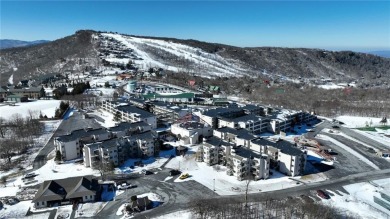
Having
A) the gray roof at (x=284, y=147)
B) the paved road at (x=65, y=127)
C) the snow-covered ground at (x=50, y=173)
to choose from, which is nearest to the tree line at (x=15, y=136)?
the paved road at (x=65, y=127)

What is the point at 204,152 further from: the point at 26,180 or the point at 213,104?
the point at 213,104

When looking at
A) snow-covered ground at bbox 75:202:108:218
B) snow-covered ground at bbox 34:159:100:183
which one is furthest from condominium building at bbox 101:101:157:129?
snow-covered ground at bbox 75:202:108:218

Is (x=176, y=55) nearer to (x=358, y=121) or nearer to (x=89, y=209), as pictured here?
(x=358, y=121)

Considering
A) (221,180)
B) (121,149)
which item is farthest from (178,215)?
(121,149)

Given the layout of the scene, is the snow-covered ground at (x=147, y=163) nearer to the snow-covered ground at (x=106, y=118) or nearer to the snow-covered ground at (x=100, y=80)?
the snow-covered ground at (x=106, y=118)

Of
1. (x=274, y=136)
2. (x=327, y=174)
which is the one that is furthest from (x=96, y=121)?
(x=327, y=174)
